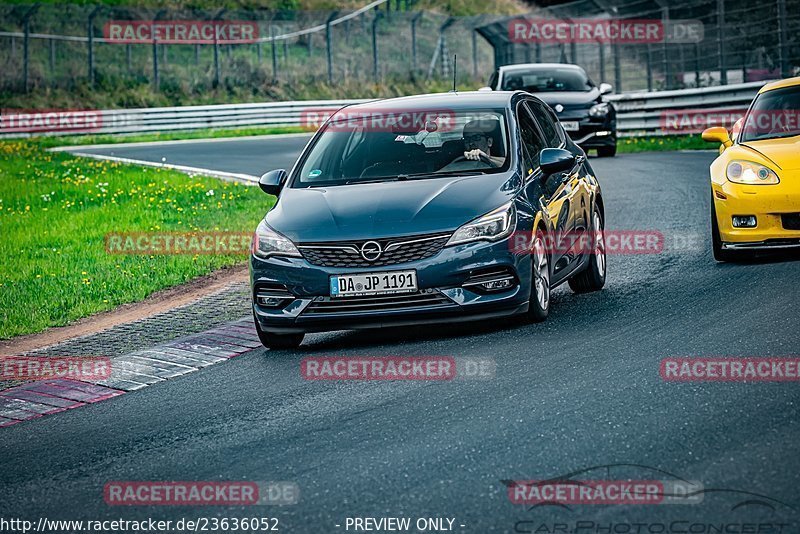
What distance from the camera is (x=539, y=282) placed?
8.82 metres

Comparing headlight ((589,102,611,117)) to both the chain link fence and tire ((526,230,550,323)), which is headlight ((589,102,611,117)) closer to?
the chain link fence

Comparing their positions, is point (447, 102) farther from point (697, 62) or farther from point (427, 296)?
point (697, 62)

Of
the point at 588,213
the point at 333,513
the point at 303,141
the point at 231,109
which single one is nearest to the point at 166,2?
the point at 231,109

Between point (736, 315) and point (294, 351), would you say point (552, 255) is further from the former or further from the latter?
point (294, 351)

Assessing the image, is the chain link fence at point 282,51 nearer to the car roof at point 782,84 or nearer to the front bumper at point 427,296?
the car roof at point 782,84

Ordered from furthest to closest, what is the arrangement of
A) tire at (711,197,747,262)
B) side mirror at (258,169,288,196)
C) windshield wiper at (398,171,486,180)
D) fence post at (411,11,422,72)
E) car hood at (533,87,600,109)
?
fence post at (411,11,422,72) → car hood at (533,87,600,109) → tire at (711,197,747,262) → side mirror at (258,169,288,196) → windshield wiper at (398,171,486,180)

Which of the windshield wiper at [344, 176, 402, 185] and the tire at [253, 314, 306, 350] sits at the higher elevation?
the windshield wiper at [344, 176, 402, 185]

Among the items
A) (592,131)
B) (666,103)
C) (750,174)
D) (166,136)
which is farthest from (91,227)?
(166,136)

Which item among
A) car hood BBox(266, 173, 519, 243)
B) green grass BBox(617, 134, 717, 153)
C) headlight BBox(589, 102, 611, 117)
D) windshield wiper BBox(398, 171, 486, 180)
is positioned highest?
windshield wiper BBox(398, 171, 486, 180)

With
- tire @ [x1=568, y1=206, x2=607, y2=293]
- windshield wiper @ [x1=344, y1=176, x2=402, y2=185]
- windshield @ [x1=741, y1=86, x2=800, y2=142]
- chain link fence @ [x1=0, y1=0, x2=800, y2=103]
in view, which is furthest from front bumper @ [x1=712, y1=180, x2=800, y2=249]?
chain link fence @ [x1=0, y1=0, x2=800, y2=103]

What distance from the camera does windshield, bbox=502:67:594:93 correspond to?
23.7m

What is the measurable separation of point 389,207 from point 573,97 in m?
14.9

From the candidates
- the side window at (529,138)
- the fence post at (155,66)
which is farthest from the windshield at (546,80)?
the fence post at (155,66)

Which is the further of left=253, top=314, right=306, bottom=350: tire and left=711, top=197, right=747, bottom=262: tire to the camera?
left=711, top=197, right=747, bottom=262: tire
